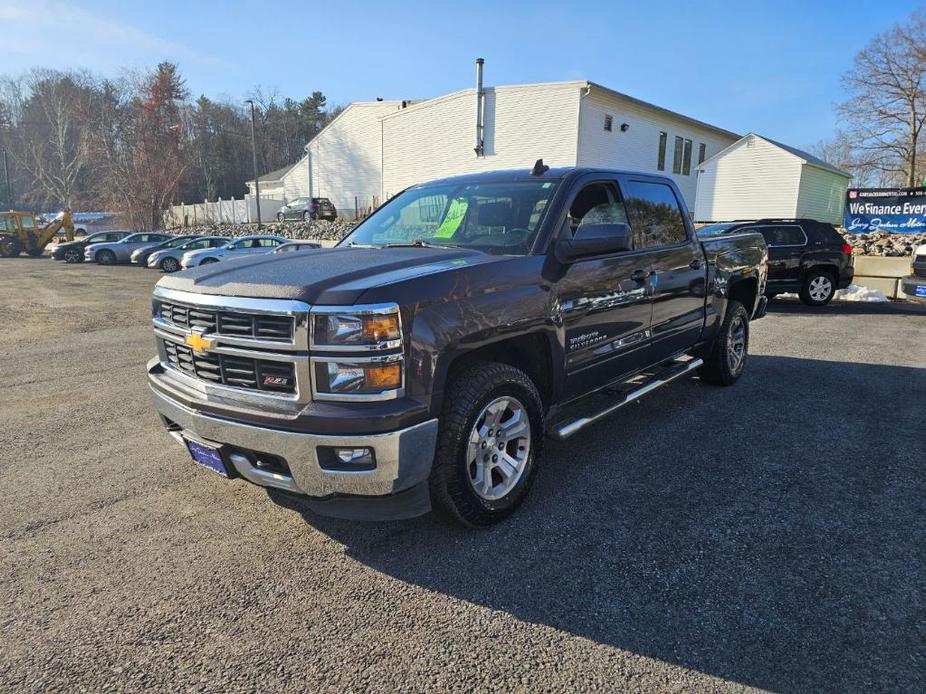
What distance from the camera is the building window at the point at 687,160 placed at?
3529 cm

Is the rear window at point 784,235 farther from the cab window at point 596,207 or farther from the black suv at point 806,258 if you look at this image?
the cab window at point 596,207

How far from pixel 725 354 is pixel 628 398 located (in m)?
2.34

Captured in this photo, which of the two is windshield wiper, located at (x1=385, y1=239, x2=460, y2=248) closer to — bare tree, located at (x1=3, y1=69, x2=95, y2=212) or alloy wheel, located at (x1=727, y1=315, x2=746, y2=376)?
alloy wheel, located at (x1=727, y1=315, x2=746, y2=376)

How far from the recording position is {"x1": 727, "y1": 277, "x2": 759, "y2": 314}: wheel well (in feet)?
20.8

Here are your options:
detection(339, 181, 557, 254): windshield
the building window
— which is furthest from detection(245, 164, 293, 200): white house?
detection(339, 181, 557, 254): windshield

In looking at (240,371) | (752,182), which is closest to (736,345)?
(240,371)

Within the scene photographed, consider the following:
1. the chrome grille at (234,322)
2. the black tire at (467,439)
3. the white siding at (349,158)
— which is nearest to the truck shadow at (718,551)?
the black tire at (467,439)

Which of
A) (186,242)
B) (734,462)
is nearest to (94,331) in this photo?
(734,462)

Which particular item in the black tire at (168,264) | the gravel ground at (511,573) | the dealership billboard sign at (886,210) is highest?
the dealership billboard sign at (886,210)

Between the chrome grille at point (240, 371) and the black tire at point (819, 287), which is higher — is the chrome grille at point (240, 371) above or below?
above

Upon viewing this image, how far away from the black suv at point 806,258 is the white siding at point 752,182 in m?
22.1

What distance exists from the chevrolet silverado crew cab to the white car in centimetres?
1952

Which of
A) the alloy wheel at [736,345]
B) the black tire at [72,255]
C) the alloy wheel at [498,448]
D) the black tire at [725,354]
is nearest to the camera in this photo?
the alloy wheel at [498,448]

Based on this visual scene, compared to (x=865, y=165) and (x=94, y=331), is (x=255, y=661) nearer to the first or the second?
(x=94, y=331)
